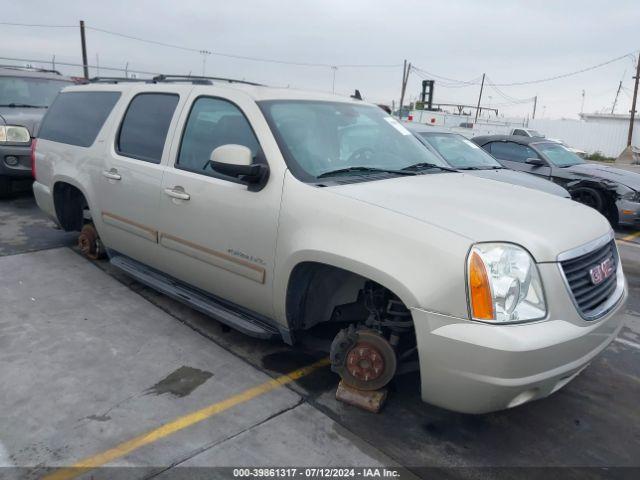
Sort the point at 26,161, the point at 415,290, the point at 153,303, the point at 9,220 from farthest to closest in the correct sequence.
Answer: the point at 26,161 < the point at 9,220 < the point at 153,303 < the point at 415,290

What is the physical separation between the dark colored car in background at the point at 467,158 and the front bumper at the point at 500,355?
4.62 meters

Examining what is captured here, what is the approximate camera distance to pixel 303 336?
11.4ft

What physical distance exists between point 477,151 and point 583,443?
5.90m

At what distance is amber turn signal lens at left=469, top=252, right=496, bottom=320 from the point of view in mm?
2428

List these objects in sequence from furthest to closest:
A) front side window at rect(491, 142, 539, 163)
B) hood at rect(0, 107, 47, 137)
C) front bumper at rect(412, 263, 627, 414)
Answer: front side window at rect(491, 142, 539, 163), hood at rect(0, 107, 47, 137), front bumper at rect(412, 263, 627, 414)

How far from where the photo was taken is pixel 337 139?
3.61 metres

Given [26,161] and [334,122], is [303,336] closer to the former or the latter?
[334,122]

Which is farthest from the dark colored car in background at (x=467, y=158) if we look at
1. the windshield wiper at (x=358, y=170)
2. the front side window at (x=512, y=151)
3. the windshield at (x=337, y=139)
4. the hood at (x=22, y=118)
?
the hood at (x=22, y=118)

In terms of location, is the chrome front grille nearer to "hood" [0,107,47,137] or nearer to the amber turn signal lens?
the amber turn signal lens

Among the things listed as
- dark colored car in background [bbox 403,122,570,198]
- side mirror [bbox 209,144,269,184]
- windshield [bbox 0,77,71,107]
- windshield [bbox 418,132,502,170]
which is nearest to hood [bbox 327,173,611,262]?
side mirror [bbox 209,144,269,184]

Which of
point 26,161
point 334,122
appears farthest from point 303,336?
point 26,161

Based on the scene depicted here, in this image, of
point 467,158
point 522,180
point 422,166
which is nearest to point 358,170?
point 422,166

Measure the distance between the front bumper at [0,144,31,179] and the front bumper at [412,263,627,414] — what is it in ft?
23.8

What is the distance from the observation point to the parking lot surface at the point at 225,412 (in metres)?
2.69
